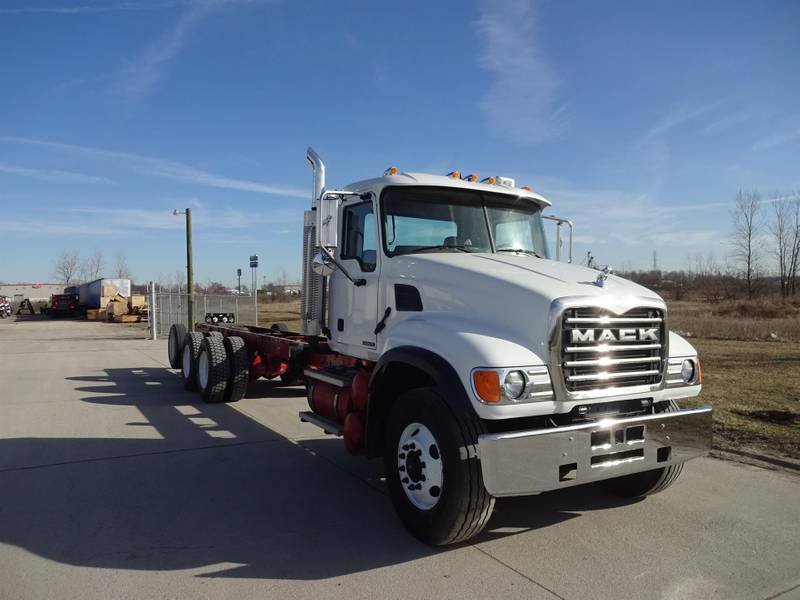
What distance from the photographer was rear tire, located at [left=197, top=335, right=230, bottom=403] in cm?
877

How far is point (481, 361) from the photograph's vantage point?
142 inches

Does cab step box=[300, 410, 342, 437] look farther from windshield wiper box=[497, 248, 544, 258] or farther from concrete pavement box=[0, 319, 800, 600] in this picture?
windshield wiper box=[497, 248, 544, 258]

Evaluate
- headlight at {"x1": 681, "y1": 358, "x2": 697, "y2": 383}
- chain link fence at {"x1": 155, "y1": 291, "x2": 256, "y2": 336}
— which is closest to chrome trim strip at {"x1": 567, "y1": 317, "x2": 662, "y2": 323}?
headlight at {"x1": 681, "y1": 358, "x2": 697, "y2": 383}

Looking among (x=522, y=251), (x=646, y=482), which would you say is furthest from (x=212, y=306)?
(x=646, y=482)

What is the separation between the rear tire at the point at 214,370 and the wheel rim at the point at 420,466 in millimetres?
5285

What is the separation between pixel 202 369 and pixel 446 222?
579 centimetres

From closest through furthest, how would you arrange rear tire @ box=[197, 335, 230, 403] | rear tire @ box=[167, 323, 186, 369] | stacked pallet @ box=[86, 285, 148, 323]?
1. rear tire @ box=[197, 335, 230, 403]
2. rear tire @ box=[167, 323, 186, 369]
3. stacked pallet @ box=[86, 285, 148, 323]

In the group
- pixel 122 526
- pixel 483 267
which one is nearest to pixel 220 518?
pixel 122 526

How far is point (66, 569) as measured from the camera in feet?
11.8

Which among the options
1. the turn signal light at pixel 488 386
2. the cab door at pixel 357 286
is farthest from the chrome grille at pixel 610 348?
the cab door at pixel 357 286

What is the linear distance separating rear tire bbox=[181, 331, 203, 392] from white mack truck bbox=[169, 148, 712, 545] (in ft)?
15.4

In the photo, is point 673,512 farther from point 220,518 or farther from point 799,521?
point 220,518

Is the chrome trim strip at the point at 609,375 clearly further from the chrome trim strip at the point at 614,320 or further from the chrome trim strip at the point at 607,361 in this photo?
the chrome trim strip at the point at 614,320

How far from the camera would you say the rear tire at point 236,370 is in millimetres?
8859
